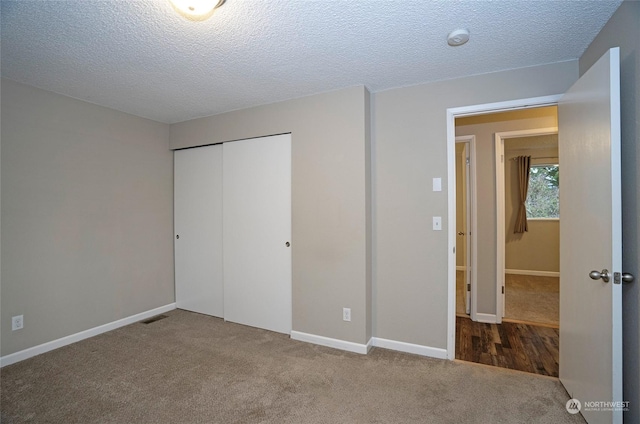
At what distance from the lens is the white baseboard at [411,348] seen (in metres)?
2.50

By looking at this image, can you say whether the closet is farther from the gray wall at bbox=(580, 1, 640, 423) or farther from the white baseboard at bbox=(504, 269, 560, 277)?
the white baseboard at bbox=(504, 269, 560, 277)

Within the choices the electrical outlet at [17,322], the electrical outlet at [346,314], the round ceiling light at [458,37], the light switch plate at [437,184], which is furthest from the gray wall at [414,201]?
the electrical outlet at [17,322]

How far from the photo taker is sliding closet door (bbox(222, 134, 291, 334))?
3.04m

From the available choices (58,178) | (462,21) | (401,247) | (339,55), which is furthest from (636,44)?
(58,178)

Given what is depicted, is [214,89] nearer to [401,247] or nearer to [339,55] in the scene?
[339,55]

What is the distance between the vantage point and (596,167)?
5.34 ft

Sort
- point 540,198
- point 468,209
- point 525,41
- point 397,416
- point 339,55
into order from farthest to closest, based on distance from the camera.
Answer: point 540,198
point 468,209
point 339,55
point 525,41
point 397,416

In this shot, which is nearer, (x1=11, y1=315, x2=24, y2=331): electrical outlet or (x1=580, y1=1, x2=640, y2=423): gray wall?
(x1=580, y1=1, x2=640, y2=423): gray wall

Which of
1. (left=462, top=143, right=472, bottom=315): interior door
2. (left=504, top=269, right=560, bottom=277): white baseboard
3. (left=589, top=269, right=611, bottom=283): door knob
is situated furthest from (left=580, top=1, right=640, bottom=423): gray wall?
(left=504, top=269, right=560, bottom=277): white baseboard

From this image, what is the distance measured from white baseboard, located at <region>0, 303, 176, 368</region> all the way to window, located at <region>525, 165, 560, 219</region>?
268 inches

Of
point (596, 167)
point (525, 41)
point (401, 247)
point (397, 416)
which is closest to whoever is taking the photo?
point (596, 167)

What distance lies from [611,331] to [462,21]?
1852 mm

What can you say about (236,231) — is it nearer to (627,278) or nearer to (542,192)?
(627,278)

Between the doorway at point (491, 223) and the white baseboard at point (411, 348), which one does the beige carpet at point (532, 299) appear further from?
the white baseboard at point (411, 348)
